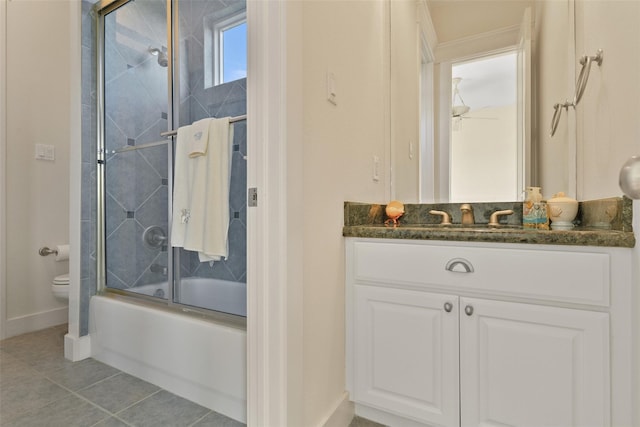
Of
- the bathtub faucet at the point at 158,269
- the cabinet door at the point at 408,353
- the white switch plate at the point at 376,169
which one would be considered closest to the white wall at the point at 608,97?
the cabinet door at the point at 408,353

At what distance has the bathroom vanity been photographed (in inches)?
35.1

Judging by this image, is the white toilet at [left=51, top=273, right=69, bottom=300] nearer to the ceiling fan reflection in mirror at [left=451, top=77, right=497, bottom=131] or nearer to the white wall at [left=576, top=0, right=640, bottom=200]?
the ceiling fan reflection in mirror at [left=451, top=77, right=497, bottom=131]

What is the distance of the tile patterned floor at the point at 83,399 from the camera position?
124cm

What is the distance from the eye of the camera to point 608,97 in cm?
105

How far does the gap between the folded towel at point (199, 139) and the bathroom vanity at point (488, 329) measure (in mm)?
822

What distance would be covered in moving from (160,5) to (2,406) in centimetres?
220

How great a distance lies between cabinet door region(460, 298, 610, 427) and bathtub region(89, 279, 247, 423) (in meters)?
0.82

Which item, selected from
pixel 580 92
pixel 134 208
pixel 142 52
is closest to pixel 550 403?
pixel 580 92

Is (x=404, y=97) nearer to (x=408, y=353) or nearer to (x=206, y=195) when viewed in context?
(x=206, y=195)

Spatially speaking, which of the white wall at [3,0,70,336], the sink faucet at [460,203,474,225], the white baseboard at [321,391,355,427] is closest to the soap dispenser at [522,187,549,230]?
the sink faucet at [460,203,474,225]

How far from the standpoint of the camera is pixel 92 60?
5.95 feet

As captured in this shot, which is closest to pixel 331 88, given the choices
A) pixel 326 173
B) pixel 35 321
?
pixel 326 173

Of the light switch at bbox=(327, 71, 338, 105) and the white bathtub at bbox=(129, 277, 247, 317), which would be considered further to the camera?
the white bathtub at bbox=(129, 277, 247, 317)

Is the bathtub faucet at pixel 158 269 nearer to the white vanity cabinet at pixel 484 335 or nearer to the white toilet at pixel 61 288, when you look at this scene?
the white toilet at pixel 61 288
